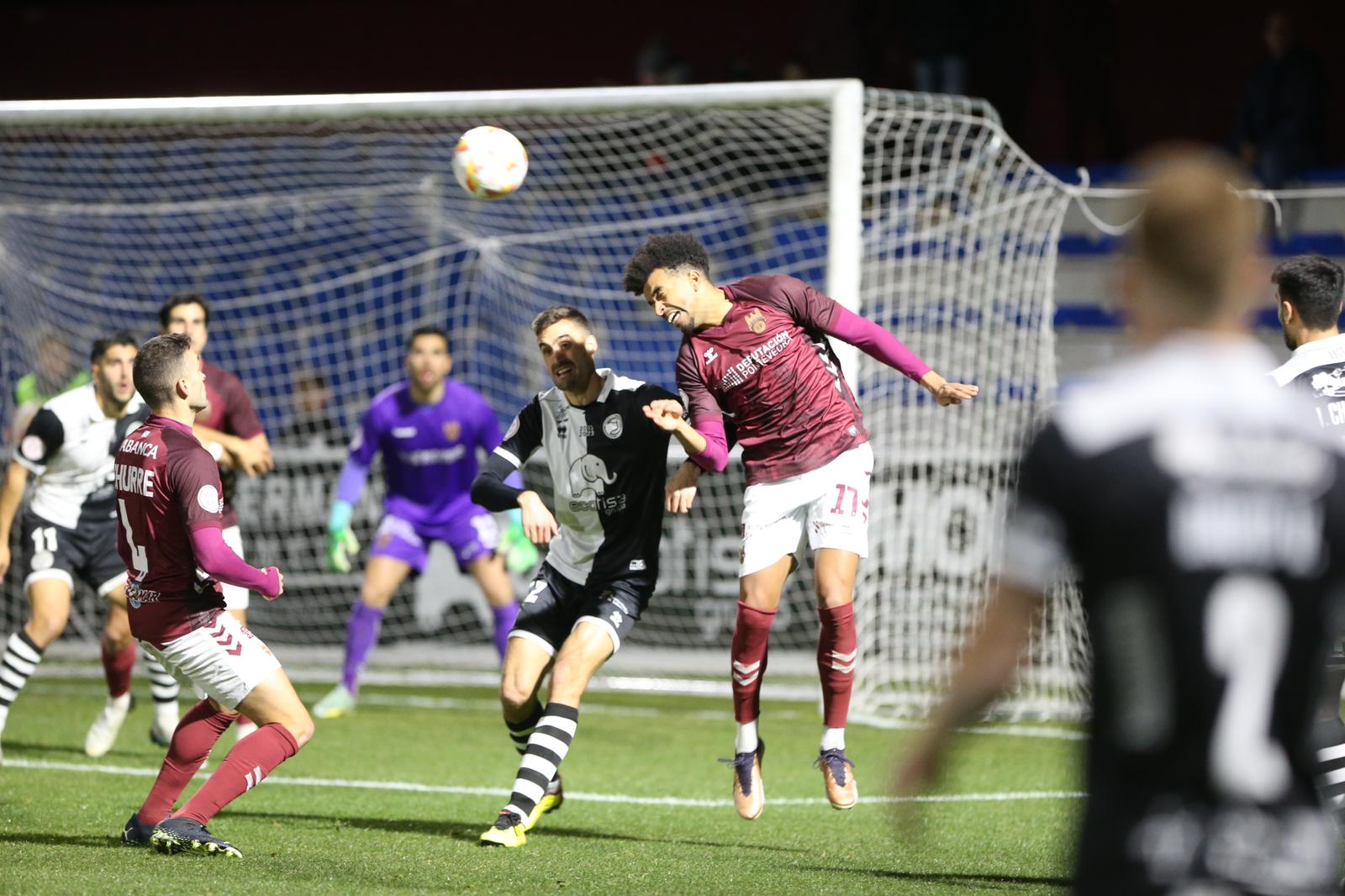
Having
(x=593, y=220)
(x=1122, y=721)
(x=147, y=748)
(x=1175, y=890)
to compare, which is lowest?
(x=147, y=748)

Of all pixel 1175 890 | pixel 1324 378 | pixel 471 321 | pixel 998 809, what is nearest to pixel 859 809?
pixel 998 809

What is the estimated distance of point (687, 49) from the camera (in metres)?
17.7

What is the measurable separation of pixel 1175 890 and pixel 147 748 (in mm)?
7128

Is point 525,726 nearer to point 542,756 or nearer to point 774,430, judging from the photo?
point 542,756

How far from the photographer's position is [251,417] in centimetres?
778

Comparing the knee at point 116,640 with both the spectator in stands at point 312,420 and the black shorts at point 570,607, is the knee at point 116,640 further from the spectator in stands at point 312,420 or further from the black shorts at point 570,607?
the spectator in stands at point 312,420

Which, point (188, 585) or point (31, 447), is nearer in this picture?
point (188, 585)

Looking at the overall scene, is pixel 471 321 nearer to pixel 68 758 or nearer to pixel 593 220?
pixel 593 220

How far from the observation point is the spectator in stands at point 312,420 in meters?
12.1

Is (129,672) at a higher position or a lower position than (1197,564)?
lower

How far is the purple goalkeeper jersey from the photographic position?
972 centimetres

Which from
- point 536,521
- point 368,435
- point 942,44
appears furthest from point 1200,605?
point 942,44

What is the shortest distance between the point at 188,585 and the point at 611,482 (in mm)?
1628

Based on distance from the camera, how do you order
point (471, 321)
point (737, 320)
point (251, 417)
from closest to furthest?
point (737, 320) → point (251, 417) → point (471, 321)
